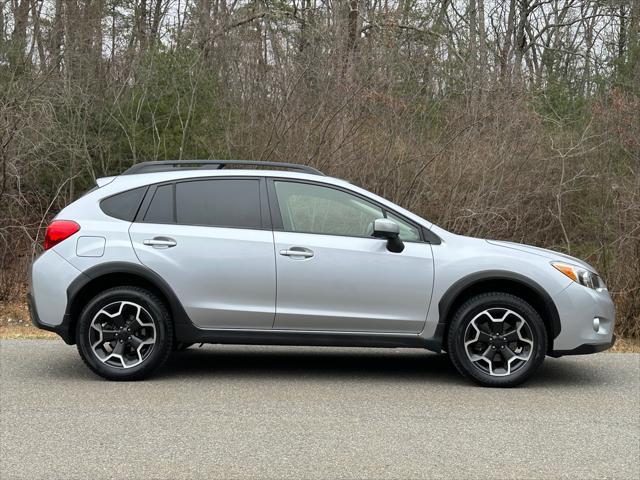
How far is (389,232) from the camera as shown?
697 centimetres

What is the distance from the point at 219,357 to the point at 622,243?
5.20m

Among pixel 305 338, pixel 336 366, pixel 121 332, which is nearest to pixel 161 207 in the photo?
pixel 121 332

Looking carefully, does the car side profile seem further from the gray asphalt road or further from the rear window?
the gray asphalt road

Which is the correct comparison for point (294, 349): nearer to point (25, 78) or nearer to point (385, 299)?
point (385, 299)

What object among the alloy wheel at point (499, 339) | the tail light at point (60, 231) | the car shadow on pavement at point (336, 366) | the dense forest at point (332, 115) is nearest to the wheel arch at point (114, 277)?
the tail light at point (60, 231)

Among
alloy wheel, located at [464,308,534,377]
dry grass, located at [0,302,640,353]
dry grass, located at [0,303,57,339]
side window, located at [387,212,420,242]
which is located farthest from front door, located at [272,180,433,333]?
dry grass, located at [0,303,57,339]

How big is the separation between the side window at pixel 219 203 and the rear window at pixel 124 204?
33 cm

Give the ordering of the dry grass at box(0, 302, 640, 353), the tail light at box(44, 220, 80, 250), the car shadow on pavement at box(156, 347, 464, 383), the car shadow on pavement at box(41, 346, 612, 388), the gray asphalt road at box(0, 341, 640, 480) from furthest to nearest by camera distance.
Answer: the dry grass at box(0, 302, 640, 353) < the car shadow on pavement at box(156, 347, 464, 383) < the car shadow on pavement at box(41, 346, 612, 388) < the tail light at box(44, 220, 80, 250) < the gray asphalt road at box(0, 341, 640, 480)

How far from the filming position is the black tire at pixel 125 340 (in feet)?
23.1

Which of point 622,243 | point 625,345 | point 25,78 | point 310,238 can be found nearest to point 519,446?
point 310,238

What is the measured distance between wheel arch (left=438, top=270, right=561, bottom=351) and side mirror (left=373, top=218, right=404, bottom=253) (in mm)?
545

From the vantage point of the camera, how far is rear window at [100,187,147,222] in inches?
287

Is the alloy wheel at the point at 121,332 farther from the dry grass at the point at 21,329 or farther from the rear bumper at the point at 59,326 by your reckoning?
the dry grass at the point at 21,329

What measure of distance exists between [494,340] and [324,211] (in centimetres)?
177
